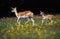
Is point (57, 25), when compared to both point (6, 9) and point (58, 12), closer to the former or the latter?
point (58, 12)

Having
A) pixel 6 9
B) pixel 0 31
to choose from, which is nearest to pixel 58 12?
pixel 6 9

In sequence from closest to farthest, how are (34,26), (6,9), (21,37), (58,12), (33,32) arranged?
(21,37)
(33,32)
(34,26)
(58,12)
(6,9)

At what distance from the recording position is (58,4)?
1931cm

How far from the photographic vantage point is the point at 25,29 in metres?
11.4

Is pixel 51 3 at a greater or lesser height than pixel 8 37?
greater

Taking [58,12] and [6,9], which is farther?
[6,9]

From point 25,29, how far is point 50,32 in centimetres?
115

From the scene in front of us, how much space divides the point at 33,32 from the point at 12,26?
1.60 m

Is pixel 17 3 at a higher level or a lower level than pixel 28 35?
higher

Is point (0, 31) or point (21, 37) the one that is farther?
point (0, 31)

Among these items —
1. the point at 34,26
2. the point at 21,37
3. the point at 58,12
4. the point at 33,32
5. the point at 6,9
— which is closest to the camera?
the point at 21,37

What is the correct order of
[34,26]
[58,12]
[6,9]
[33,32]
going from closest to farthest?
[33,32]
[34,26]
[58,12]
[6,9]

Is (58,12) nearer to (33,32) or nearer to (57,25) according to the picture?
(57,25)

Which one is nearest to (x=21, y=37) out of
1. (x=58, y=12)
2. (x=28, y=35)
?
(x=28, y=35)
